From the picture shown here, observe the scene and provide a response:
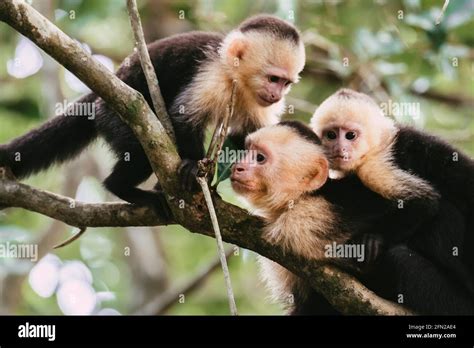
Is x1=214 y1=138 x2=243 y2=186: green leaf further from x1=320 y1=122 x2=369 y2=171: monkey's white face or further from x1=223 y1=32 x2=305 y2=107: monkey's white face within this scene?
x1=320 y1=122 x2=369 y2=171: monkey's white face

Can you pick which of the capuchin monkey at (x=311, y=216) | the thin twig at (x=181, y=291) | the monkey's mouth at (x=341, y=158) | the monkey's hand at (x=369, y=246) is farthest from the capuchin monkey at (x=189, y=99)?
the thin twig at (x=181, y=291)

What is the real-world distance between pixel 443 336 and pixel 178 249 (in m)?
7.42

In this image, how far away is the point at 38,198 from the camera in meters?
4.93

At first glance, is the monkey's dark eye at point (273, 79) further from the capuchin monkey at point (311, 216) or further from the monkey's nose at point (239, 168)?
the monkey's nose at point (239, 168)

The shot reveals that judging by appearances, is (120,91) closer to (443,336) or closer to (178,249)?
(443,336)

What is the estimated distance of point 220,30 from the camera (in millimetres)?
7859

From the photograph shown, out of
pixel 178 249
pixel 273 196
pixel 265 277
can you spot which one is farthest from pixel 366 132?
pixel 178 249

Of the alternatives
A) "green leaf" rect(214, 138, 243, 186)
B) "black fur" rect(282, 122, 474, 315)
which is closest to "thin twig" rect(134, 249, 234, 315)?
"green leaf" rect(214, 138, 243, 186)

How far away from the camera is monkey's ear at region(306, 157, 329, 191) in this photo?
4.79m

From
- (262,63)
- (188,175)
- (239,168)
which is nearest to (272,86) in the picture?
(262,63)

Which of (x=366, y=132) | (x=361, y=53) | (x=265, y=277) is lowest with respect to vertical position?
(x=265, y=277)

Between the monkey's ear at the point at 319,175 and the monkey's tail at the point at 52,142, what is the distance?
183cm

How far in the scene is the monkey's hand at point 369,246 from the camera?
14.6ft

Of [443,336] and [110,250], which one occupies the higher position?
[110,250]
